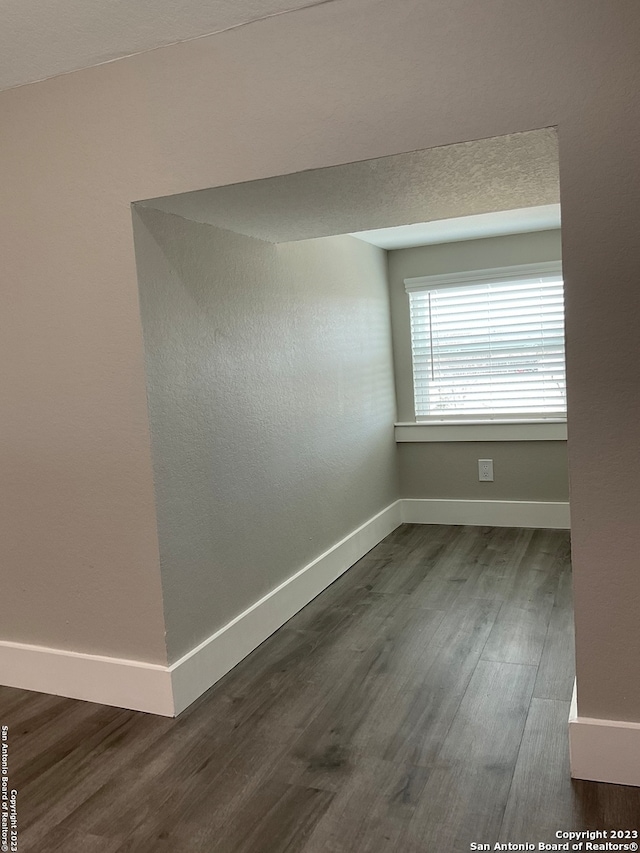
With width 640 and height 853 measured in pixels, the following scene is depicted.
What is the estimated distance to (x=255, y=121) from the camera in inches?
79.2

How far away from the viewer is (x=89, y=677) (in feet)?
8.10

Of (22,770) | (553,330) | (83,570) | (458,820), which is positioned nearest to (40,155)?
Answer: (83,570)

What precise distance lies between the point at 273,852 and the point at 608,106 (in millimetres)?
1966

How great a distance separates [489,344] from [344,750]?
299cm

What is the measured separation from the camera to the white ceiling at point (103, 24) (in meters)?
1.84

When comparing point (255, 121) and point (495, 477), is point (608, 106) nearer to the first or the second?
point (255, 121)

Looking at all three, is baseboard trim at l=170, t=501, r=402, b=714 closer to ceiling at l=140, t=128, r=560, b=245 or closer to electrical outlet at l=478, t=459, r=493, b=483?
electrical outlet at l=478, t=459, r=493, b=483

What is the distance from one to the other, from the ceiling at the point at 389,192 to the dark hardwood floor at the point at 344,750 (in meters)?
1.69

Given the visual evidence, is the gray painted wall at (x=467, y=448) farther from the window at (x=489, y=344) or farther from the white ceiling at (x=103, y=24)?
the white ceiling at (x=103, y=24)

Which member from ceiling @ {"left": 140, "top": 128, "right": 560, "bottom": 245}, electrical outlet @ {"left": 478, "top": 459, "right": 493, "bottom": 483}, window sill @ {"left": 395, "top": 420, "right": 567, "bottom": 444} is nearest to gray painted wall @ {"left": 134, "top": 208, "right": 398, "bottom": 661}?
ceiling @ {"left": 140, "top": 128, "right": 560, "bottom": 245}

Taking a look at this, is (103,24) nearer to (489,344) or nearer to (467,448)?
(489,344)

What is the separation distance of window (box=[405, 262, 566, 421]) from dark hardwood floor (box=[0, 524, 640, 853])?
1.61 m

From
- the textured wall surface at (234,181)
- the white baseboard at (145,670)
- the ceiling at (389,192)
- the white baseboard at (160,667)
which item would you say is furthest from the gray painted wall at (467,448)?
the textured wall surface at (234,181)

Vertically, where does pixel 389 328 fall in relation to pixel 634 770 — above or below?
above
